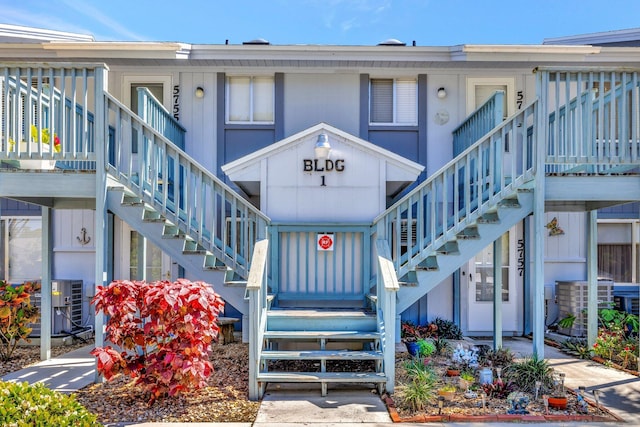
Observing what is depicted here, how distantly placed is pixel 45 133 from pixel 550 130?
21.7ft

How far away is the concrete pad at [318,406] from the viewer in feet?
14.5

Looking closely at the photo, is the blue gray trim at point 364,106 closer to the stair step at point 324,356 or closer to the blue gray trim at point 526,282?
the blue gray trim at point 526,282

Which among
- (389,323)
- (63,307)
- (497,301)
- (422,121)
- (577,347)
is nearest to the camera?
(389,323)

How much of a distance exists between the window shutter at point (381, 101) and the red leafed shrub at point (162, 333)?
16.7 feet

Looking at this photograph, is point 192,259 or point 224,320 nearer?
point 192,259

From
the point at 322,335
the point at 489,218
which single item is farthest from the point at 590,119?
the point at 322,335

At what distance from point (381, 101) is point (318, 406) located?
226 inches

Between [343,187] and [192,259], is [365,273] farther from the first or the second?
[192,259]

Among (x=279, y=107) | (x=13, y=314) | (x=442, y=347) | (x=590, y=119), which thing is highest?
(x=279, y=107)

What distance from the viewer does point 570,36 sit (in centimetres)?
958

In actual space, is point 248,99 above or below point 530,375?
above

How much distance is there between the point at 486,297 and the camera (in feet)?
27.9

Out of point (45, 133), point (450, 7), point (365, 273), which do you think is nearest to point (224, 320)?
point (365, 273)

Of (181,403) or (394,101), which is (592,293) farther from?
(181,403)
